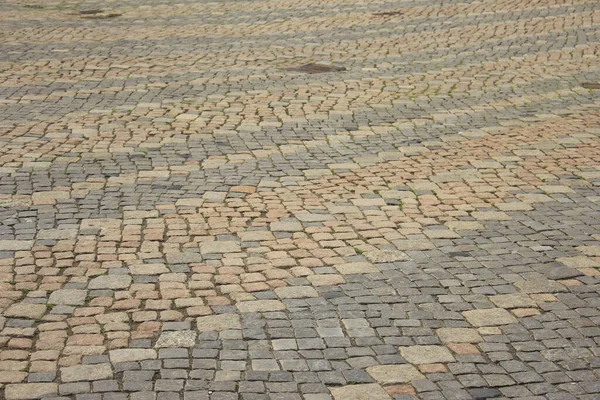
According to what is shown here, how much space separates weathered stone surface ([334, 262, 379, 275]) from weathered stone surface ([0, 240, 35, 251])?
2.47 metres

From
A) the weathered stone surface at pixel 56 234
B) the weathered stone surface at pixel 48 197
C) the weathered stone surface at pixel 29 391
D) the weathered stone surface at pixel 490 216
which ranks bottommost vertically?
the weathered stone surface at pixel 490 216

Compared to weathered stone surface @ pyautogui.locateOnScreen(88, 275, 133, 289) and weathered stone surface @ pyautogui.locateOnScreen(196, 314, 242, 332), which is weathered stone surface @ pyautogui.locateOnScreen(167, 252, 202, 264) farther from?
weathered stone surface @ pyautogui.locateOnScreen(196, 314, 242, 332)

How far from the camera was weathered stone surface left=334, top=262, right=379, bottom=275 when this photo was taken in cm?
706

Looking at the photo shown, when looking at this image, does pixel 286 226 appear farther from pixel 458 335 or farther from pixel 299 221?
pixel 458 335

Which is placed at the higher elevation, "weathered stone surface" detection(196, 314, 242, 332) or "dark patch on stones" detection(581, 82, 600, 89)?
"dark patch on stones" detection(581, 82, 600, 89)

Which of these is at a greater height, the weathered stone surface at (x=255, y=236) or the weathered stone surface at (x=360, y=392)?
the weathered stone surface at (x=255, y=236)

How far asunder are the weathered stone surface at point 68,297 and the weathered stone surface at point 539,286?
3161 millimetres

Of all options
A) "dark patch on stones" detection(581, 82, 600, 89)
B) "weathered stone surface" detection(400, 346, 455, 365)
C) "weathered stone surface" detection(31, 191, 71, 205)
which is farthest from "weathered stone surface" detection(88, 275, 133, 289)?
"dark patch on stones" detection(581, 82, 600, 89)

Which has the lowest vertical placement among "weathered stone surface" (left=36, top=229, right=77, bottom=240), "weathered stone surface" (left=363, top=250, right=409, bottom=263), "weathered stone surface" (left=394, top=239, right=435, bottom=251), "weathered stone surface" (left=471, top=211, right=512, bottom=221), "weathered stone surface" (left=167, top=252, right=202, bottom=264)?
"weathered stone surface" (left=471, top=211, right=512, bottom=221)

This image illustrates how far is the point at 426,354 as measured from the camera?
19.3 feet

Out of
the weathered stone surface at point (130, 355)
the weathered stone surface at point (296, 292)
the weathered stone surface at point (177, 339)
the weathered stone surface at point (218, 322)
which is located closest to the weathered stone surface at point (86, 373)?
the weathered stone surface at point (130, 355)

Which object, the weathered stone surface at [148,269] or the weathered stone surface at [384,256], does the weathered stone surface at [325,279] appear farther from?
the weathered stone surface at [148,269]

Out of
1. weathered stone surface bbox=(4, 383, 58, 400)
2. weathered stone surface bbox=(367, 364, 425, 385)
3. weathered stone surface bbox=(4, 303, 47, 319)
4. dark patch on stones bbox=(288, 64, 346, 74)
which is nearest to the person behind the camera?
weathered stone surface bbox=(4, 383, 58, 400)

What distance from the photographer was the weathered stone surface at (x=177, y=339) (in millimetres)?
5938
